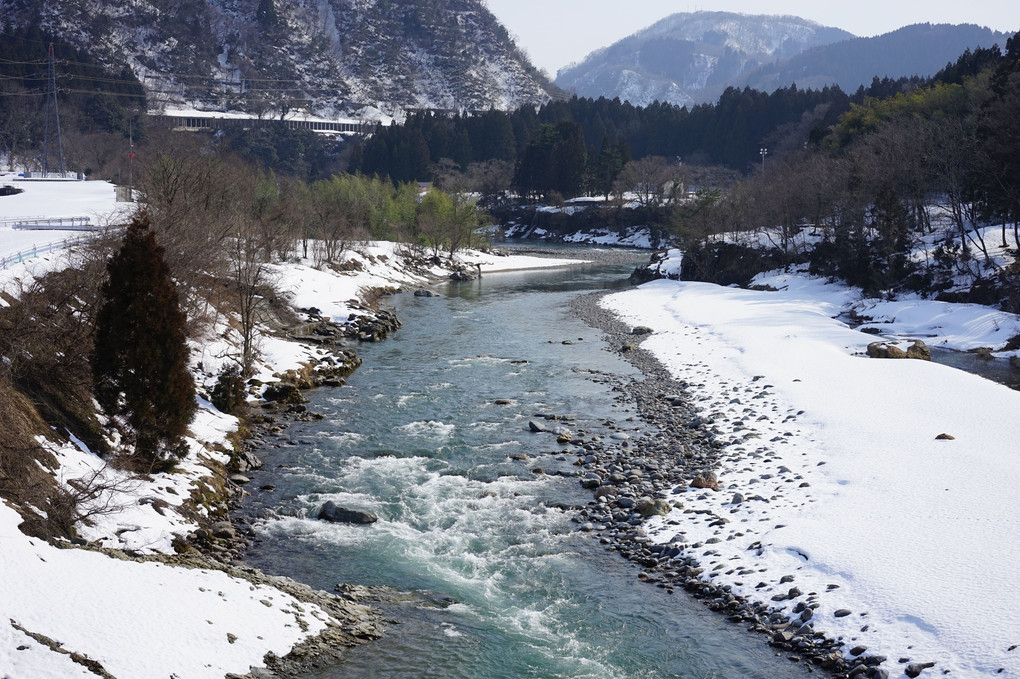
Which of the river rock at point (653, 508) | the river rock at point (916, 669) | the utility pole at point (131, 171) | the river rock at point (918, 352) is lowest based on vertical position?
the river rock at point (653, 508)

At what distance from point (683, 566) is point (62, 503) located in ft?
31.9

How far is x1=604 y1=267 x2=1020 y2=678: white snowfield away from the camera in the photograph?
1000 centimetres

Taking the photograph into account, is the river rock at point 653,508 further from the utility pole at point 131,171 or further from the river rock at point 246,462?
the utility pole at point 131,171

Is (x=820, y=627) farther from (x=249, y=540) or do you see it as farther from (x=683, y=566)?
(x=249, y=540)

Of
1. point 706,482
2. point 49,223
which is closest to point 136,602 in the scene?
point 706,482

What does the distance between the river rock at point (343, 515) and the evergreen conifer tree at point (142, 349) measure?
10.6 ft

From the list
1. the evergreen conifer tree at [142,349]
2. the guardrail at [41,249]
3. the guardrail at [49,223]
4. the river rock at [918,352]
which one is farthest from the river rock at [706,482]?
the guardrail at [49,223]

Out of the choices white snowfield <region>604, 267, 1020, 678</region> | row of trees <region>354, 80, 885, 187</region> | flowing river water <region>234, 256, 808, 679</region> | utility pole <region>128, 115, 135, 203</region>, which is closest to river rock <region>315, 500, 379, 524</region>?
flowing river water <region>234, 256, 808, 679</region>

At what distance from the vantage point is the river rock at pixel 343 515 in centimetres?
1431

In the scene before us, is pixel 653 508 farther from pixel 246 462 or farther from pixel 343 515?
pixel 246 462

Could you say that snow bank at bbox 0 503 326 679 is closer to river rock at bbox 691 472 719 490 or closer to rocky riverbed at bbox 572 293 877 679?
rocky riverbed at bbox 572 293 877 679

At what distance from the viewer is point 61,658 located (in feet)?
25.8

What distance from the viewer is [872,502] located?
13500 mm

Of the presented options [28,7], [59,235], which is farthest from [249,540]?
[28,7]
